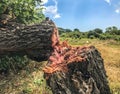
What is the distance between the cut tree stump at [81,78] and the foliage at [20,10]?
4.85 metres

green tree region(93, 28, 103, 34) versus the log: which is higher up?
the log

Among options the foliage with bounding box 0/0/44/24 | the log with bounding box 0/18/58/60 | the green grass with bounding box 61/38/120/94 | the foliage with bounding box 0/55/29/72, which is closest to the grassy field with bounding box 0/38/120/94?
the green grass with bounding box 61/38/120/94

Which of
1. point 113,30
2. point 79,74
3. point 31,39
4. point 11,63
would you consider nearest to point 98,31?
point 113,30

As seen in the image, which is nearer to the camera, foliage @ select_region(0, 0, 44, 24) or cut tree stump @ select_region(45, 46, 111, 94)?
cut tree stump @ select_region(45, 46, 111, 94)

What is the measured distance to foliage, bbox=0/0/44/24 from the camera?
14.3m

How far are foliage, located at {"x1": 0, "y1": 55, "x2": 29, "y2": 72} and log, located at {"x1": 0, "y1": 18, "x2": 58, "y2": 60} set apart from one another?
0.94m

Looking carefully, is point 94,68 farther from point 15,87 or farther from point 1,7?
point 1,7

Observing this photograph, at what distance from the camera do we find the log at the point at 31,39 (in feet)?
40.6

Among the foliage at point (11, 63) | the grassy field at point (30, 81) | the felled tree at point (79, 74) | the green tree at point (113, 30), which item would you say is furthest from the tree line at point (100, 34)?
the felled tree at point (79, 74)

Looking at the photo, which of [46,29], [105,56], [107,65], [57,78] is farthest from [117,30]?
[57,78]

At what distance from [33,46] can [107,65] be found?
515 cm

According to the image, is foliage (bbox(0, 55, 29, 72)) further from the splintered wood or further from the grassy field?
the splintered wood

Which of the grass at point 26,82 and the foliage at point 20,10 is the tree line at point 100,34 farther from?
the grass at point 26,82

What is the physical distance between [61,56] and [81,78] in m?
1.42
